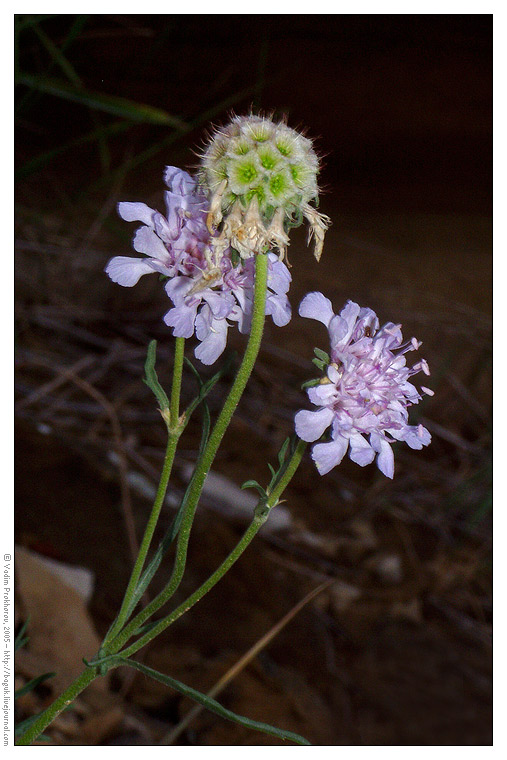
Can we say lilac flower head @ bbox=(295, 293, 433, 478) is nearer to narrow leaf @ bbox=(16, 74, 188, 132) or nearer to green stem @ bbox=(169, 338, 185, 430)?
green stem @ bbox=(169, 338, 185, 430)

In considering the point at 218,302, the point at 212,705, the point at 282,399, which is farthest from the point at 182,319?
the point at 282,399

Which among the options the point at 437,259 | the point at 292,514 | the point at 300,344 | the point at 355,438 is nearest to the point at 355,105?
the point at 437,259

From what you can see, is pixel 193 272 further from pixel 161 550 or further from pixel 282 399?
pixel 282 399

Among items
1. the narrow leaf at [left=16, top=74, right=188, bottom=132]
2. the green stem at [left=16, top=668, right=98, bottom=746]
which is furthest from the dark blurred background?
the green stem at [left=16, top=668, right=98, bottom=746]

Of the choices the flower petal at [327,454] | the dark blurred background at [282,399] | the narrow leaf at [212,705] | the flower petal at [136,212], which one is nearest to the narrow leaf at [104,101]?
the dark blurred background at [282,399]

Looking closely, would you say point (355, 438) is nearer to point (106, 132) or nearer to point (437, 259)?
point (106, 132)
